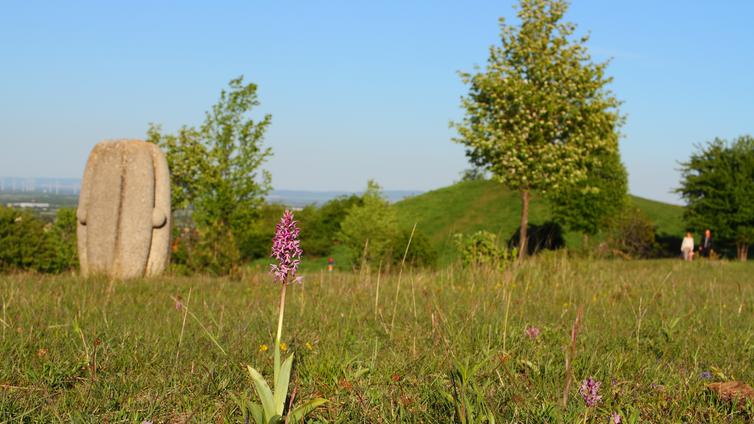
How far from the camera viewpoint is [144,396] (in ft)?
12.2

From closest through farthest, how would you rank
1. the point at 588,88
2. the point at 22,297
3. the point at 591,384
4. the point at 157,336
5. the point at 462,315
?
the point at 591,384
the point at 157,336
the point at 462,315
the point at 22,297
the point at 588,88

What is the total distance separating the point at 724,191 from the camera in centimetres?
3098

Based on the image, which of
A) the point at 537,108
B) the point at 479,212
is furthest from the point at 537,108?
the point at 479,212

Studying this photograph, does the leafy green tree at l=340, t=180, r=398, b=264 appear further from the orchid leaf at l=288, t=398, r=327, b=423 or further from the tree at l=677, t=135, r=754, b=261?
the orchid leaf at l=288, t=398, r=327, b=423

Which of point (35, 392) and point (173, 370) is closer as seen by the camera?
point (35, 392)

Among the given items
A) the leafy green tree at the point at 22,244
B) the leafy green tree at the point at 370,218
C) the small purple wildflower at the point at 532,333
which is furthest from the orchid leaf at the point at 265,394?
Result: the leafy green tree at the point at 370,218

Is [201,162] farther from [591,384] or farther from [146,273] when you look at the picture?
[591,384]

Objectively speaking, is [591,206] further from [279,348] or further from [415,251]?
[279,348]

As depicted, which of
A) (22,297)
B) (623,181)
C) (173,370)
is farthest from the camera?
(623,181)

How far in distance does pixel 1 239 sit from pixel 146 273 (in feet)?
14.5

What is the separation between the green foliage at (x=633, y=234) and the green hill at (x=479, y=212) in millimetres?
5538

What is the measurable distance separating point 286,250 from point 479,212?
157 ft

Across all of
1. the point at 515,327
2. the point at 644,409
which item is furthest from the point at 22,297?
the point at 644,409

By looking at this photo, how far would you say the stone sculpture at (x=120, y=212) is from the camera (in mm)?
11867
